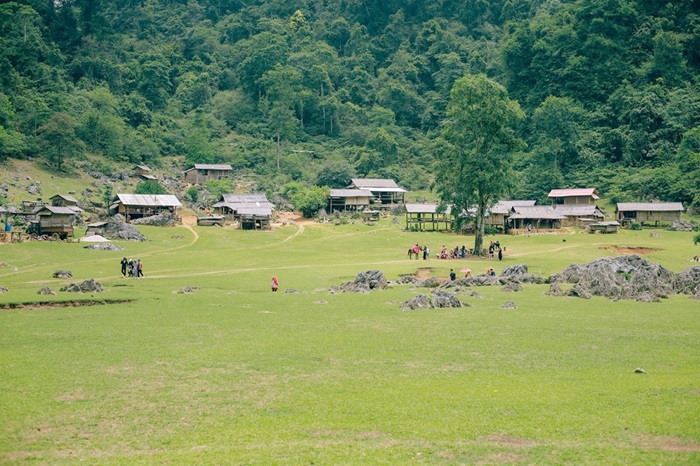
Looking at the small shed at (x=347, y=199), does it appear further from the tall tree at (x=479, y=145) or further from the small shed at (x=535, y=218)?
the tall tree at (x=479, y=145)

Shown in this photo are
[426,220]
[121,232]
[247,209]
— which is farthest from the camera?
[426,220]

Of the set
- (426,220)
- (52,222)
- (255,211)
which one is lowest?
(426,220)

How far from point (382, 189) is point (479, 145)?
54034 mm

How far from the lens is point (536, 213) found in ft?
354

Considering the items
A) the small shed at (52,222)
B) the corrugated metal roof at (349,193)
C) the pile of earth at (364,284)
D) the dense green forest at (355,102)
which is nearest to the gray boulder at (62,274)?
the pile of earth at (364,284)

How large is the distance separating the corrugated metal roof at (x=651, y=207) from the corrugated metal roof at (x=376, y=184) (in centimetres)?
4273

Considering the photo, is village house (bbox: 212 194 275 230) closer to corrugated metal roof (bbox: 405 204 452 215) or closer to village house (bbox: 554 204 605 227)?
corrugated metal roof (bbox: 405 204 452 215)

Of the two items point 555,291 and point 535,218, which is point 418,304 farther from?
point 535,218

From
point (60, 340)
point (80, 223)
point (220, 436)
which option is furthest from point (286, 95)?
point (220, 436)

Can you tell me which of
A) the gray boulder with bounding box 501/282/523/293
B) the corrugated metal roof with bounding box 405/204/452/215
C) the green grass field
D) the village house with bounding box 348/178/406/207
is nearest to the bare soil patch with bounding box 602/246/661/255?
the corrugated metal roof with bounding box 405/204/452/215

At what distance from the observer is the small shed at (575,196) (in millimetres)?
116625

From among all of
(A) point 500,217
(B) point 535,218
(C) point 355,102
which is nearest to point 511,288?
(A) point 500,217

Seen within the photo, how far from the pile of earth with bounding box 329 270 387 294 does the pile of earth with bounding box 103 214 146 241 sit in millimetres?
44919

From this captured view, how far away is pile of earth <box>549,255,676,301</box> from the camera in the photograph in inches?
1781
